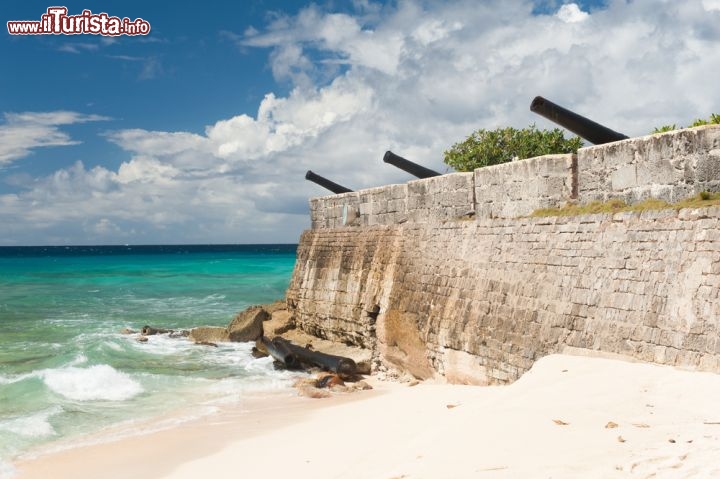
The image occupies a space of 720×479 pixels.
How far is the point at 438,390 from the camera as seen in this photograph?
10.9 meters

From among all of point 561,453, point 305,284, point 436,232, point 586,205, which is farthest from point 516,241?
point 305,284

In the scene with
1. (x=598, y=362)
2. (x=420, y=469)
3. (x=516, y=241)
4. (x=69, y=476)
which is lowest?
(x=69, y=476)

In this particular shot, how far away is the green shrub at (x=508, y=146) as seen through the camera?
22922 millimetres

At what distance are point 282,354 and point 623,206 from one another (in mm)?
8592

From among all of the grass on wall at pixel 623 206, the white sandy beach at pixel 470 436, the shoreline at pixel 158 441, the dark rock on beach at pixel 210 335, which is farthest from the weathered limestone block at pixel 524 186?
the dark rock on beach at pixel 210 335

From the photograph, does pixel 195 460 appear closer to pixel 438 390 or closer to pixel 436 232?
pixel 438 390

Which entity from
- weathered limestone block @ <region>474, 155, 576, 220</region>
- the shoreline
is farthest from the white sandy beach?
weathered limestone block @ <region>474, 155, 576, 220</region>

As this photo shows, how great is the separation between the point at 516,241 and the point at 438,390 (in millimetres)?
2680

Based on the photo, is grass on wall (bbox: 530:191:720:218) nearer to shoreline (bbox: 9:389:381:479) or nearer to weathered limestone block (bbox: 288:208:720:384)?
weathered limestone block (bbox: 288:208:720:384)

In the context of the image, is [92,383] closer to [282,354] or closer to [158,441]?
[282,354]

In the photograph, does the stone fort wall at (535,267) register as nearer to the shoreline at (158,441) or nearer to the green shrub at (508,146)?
the shoreline at (158,441)

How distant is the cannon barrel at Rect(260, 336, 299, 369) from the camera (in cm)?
1492

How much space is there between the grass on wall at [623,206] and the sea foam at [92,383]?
8.51m

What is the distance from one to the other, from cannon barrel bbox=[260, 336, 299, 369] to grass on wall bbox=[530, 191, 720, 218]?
6.89 metres
